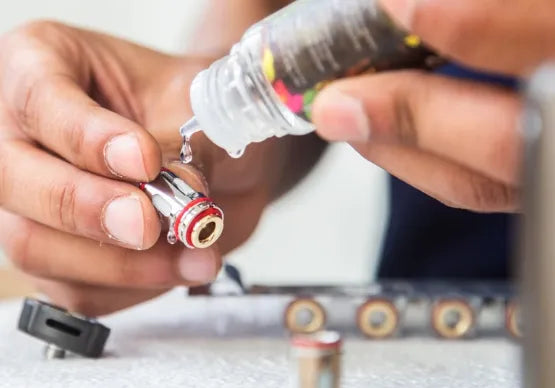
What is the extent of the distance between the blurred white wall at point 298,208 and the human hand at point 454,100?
971 millimetres

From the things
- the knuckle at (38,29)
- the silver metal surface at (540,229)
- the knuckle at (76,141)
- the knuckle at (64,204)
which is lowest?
the silver metal surface at (540,229)

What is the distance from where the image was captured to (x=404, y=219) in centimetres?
86

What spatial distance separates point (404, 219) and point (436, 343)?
1.05 ft

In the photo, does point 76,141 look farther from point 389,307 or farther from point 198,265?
point 389,307

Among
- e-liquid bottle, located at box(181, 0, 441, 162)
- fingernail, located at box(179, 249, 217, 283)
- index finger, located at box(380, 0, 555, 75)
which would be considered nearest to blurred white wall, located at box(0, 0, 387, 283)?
fingernail, located at box(179, 249, 217, 283)

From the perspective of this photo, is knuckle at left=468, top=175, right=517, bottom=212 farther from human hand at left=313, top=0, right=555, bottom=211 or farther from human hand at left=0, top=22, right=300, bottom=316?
human hand at left=0, top=22, right=300, bottom=316

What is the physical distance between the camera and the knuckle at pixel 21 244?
1.83 feet

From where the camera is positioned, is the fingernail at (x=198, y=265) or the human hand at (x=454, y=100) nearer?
the human hand at (x=454, y=100)

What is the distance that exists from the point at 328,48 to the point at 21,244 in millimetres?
314

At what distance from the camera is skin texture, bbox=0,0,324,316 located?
471 mm

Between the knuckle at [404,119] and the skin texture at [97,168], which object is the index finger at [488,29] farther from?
the skin texture at [97,168]

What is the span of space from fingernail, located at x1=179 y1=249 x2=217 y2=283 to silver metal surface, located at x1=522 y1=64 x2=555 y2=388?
315mm

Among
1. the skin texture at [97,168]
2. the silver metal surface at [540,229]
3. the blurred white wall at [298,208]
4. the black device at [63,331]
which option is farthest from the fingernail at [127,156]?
the blurred white wall at [298,208]

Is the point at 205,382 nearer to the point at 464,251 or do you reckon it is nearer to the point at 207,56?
the point at 207,56
